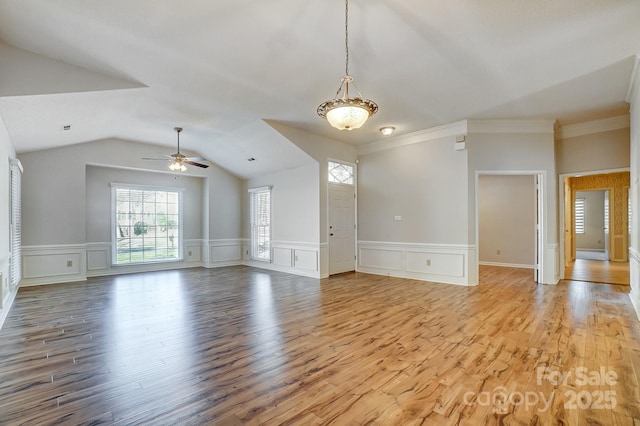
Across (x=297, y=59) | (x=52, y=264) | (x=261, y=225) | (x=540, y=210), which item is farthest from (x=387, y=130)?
(x=52, y=264)

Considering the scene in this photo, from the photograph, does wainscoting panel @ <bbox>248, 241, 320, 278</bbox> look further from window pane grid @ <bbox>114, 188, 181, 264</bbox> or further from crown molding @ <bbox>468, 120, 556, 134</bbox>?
crown molding @ <bbox>468, 120, 556, 134</bbox>

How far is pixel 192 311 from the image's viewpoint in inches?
170

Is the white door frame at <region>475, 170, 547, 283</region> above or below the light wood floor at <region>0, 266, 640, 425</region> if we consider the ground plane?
above

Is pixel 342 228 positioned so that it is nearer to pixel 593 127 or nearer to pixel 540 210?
pixel 540 210

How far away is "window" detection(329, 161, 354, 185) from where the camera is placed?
7.23 m

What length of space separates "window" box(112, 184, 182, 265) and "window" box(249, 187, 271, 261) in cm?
193

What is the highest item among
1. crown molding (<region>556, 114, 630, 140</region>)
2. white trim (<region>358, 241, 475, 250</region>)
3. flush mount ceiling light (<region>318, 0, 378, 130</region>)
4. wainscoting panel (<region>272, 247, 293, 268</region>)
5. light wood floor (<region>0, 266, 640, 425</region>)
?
crown molding (<region>556, 114, 630, 140</region>)

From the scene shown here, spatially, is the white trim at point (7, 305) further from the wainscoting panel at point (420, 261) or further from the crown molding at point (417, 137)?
the crown molding at point (417, 137)

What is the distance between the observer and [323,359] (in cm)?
278

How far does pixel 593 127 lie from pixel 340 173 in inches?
194

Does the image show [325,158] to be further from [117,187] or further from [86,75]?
[117,187]

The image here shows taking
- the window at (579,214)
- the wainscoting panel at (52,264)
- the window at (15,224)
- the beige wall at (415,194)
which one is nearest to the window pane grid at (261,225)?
the beige wall at (415,194)

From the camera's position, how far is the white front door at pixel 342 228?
714 cm

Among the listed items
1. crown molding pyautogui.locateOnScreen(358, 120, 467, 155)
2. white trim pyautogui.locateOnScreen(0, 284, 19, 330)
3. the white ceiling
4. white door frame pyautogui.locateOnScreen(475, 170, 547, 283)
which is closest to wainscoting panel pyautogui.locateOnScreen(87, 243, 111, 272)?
white trim pyautogui.locateOnScreen(0, 284, 19, 330)
